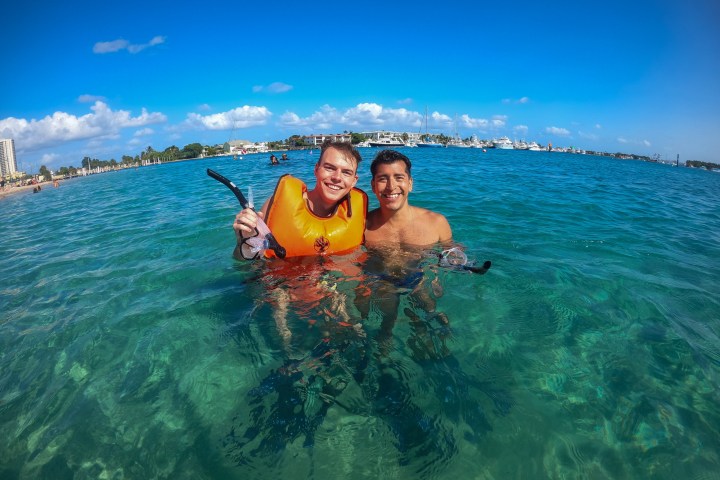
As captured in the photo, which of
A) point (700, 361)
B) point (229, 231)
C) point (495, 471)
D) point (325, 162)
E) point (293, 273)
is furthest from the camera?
point (229, 231)

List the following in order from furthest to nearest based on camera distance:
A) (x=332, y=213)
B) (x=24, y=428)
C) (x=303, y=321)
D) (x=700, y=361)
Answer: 1. (x=332, y=213)
2. (x=303, y=321)
3. (x=700, y=361)
4. (x=24, y=428)

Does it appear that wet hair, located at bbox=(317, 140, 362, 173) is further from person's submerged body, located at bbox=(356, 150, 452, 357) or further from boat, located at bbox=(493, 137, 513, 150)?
boat, located at bbox=(493, 137, 513, 150)

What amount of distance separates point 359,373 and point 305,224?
7.12 ft

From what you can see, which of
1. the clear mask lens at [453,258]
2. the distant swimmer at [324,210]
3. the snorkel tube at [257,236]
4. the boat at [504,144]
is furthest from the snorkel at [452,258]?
the boat at [504,144]

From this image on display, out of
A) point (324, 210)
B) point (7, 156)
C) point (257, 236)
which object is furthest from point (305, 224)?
point (7, 156)

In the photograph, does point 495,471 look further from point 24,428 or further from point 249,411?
point 24,428

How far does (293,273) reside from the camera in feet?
14.1

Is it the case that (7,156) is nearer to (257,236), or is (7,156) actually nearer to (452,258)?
(257,236)

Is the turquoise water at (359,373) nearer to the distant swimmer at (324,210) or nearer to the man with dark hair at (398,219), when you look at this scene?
the distant swimmer at (324,210)

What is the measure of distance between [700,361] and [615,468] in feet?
6.13

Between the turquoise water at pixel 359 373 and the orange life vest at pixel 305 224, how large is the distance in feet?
0.89

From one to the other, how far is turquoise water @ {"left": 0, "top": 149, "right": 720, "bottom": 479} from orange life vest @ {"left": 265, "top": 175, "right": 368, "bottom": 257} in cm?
27

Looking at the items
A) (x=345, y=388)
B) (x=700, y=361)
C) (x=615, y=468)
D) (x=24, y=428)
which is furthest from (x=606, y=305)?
(x=24, y=428)

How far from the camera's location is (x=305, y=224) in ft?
14.3
